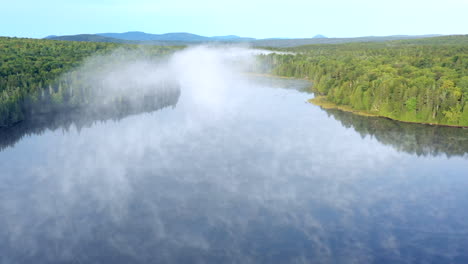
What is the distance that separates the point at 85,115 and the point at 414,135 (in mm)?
75480

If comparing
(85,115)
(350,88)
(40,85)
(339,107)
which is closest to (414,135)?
(339,107)

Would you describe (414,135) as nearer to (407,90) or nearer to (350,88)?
Answer: (407,90)

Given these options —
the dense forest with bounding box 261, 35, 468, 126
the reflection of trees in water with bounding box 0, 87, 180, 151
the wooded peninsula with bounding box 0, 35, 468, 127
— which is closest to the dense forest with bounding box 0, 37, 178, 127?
the wooded peninsula with bounding box 0, 35, 468, 127

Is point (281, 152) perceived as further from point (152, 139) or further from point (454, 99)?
point (454, 99)

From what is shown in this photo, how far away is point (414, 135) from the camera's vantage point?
261 ft

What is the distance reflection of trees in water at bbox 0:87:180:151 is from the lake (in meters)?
0.75

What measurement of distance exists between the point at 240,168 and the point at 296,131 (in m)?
26.0

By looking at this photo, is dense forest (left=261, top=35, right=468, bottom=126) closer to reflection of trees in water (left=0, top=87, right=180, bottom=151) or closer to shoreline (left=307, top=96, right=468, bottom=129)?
shoreline (left=307, top=96, right=468, bottom=129)

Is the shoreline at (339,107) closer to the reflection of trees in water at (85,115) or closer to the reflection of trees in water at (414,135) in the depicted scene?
the reflection of trees in water at (414,135)

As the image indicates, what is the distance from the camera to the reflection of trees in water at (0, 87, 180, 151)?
262 ft

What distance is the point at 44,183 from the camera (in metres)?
56.0

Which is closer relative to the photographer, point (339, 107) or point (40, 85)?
point (40, 85)

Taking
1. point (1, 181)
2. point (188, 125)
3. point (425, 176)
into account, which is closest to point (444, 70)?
point (425, 176)

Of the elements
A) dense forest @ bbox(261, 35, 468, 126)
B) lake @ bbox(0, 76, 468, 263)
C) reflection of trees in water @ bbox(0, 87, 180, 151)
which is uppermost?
dense forest @ bbox(261, 35, 468, 126)
